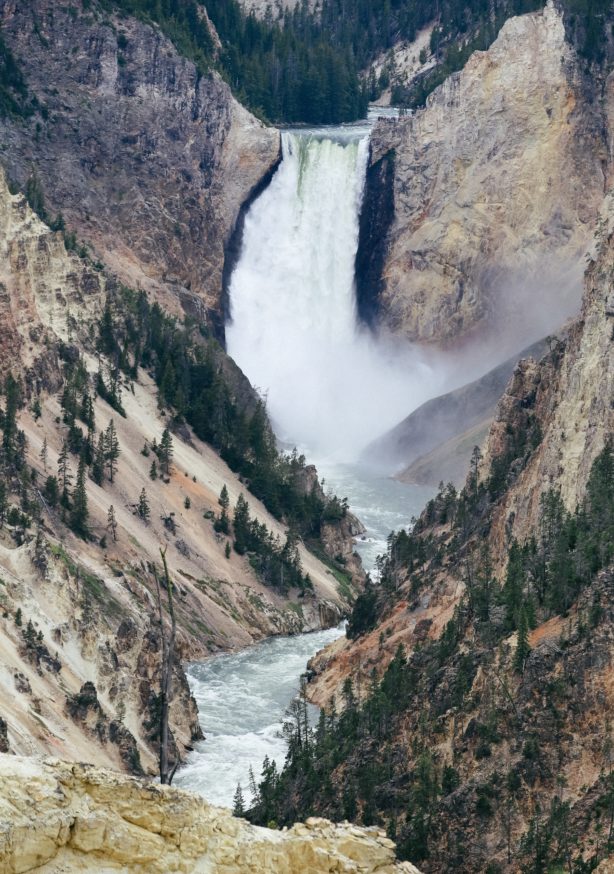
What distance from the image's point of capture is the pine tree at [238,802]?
55.9 m

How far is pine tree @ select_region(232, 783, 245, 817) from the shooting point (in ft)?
183

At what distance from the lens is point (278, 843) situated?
2747 cm

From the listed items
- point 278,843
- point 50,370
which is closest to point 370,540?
point 50,370

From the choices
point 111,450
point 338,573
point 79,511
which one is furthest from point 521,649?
point 338,573

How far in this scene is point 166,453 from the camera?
114250 millimetres

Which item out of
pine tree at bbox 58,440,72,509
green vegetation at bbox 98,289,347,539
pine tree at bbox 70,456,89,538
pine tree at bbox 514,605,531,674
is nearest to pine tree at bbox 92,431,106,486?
pine tree at bbox 58,440,72,509

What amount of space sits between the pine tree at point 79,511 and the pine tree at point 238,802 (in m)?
31.3

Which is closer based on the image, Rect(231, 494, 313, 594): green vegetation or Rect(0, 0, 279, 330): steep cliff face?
Rect(231, 494, 313, 594): green vegetation

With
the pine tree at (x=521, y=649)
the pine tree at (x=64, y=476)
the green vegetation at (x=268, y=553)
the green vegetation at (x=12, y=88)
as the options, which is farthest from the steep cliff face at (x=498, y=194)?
the pine tree at (x=521, y=649)

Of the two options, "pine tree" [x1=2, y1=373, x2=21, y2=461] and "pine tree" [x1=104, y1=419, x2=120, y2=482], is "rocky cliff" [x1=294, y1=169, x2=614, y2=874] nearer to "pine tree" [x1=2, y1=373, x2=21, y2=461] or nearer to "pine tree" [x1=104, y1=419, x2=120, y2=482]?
"pine tree" [x1=2, y1=373, x2=21, y2=461]

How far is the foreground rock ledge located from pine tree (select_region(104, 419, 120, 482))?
78.2 meters

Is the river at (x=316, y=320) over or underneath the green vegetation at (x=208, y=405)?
over

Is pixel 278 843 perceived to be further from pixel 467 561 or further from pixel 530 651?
pixel 467 561

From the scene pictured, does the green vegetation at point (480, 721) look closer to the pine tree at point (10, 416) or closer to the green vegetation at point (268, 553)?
the pine tree at point (10, 416)
